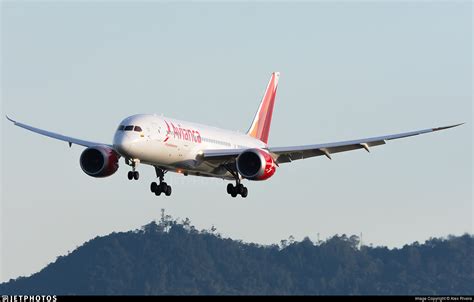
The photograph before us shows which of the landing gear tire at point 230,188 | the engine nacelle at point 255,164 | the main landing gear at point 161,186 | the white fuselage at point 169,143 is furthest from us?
the landing gear tire at point 230,188

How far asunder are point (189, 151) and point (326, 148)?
8.00m

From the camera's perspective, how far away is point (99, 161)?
68.1m

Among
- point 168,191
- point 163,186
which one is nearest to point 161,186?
point 163,186

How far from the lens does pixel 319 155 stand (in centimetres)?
7119

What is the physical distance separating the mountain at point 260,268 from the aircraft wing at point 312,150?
2037cm

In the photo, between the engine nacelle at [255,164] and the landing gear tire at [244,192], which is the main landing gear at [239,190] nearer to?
the landing gear tire at [244,192]

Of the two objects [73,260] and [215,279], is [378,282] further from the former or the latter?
[73,260]

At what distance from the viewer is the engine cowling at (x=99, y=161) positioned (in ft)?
222

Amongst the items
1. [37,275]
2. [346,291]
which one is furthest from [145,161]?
[37,275]

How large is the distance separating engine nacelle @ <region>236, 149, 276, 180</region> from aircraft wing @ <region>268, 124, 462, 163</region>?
2048mm

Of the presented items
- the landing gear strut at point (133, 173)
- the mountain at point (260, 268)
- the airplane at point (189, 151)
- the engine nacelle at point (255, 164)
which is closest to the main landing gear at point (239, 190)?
the airplane at point (189, 151)

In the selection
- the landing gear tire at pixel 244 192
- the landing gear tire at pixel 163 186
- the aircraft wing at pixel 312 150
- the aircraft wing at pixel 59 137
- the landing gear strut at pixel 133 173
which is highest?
the aircraft wing at pixel 59 137

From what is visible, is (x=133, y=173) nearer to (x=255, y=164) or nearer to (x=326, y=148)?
(x=255, y=164)

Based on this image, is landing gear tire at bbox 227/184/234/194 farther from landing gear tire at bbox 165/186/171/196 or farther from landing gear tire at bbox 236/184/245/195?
landing gear tire at bbox 165/186/171/196
